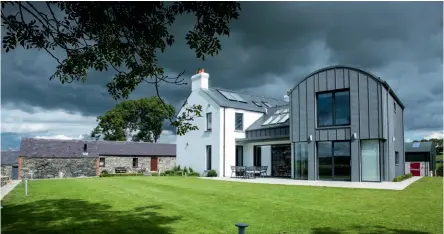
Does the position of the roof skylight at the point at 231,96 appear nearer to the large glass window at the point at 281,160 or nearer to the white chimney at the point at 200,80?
the white chimney at the point at 200,80

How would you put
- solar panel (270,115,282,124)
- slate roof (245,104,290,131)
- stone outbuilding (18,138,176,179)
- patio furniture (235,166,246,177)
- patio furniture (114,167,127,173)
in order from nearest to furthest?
patio furniture (235,166,246,177)
slate roof (245,104,290,131)
solar panel (270,115,282,124)
stone outbuilding (18,138,176,179)
patio furniture (114,167,127,173)

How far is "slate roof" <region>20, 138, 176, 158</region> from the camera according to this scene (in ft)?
107

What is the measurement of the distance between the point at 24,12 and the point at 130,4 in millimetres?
1900

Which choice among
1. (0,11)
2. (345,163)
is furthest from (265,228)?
(345,163)

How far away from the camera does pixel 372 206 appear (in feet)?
31.5

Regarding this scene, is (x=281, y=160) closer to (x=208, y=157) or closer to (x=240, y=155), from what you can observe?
(x=240, y=155)

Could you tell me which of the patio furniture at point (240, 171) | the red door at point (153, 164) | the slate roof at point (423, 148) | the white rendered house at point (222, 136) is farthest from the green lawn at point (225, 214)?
the red door at point (153, 164)

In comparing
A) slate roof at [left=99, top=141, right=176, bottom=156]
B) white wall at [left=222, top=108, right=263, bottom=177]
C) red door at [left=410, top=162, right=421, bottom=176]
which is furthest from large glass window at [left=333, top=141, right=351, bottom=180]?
slate roof at [left=99, top=141, right=176, bottom=156]

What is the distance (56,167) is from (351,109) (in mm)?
27227

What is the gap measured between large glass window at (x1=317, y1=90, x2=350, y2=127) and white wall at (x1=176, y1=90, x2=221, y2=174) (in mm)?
8141

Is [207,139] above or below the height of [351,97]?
below

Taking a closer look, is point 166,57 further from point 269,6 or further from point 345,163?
point 345,163

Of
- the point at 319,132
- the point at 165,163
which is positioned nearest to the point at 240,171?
the point at 319,132

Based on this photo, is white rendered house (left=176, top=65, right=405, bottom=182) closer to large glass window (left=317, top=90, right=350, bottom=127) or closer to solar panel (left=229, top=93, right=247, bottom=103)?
large glass window (left=317, top=90, right=350, bottom=127)
